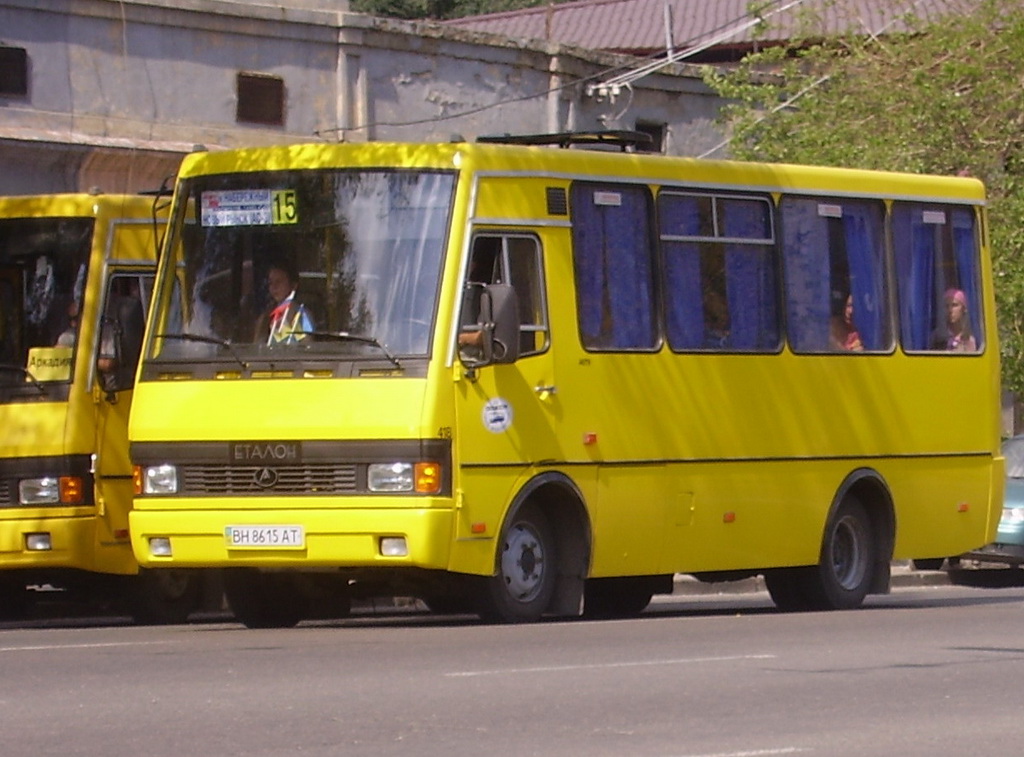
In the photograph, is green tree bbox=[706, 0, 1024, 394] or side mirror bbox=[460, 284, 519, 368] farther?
green tree bbox=[706, 0, 1024, 394]

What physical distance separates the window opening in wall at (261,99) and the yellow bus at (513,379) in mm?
15115

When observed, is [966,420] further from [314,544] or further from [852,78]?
[852,78]

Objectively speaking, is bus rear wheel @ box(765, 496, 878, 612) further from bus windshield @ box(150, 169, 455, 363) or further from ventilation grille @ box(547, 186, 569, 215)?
bus windshield @ box(150, 169, 455, 363)

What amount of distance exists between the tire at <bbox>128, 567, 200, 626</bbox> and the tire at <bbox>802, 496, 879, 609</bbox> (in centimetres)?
435

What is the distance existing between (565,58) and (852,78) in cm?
577

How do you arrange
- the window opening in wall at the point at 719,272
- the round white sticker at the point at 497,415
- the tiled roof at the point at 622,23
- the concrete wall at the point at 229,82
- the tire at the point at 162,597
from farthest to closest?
the tiled roof at the point at 622,23
the concrete wall at the point at 229,82
the tire at the point at 162,597
the window opening in wall at the point at 719,272
the round white sticker at the point at 497,415

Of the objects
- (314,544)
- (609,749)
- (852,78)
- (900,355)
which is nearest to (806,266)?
(900,355)

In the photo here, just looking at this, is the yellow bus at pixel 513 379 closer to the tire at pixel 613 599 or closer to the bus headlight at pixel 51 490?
the tire at pixel 613 599

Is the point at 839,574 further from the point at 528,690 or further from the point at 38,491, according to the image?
the point at 528,690

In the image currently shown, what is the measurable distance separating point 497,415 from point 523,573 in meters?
1.04

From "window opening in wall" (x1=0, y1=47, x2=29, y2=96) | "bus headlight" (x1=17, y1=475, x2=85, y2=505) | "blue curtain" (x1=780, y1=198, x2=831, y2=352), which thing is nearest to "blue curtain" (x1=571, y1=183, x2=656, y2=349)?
"blue curtain" (x1=780, y1=198, x2=831, y2=352)

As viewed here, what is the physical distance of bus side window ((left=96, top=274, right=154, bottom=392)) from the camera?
15695 mm

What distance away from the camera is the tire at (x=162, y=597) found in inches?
670

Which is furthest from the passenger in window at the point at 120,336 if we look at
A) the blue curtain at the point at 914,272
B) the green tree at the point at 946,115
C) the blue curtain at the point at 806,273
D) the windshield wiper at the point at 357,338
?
the green tree at the point at 946,115
